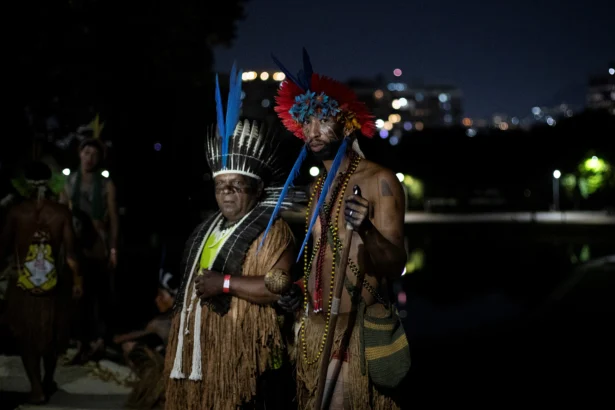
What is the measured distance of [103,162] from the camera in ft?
27.1

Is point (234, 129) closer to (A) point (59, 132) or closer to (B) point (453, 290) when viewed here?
(B) point (453, 290)

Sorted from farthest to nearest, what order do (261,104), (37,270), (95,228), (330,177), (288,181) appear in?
1. (261,104)
2. (95,228)
3. (37,270)
4. (288,181)
5. (330,177)

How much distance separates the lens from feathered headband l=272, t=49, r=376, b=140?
13.8ft

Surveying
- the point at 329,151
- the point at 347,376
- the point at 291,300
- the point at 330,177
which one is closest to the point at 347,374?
the point at 347,376

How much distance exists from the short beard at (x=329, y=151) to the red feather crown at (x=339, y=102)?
0.30 feet

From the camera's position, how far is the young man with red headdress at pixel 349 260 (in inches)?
157

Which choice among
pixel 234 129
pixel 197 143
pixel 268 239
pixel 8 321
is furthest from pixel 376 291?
pixel 197 143

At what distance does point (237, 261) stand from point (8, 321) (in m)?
2.99

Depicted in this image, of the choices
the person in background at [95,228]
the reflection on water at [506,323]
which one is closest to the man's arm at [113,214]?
the person in background at [95,228]

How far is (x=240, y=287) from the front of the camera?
458 centimetres

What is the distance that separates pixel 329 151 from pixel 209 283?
3.21 ft

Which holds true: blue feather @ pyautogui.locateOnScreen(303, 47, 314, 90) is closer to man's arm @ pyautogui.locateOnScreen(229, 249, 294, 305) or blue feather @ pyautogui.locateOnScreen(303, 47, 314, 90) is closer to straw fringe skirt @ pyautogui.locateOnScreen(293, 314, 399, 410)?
man's arm @ pyautogui.locateOnScreen(229, 249, 294, 305)

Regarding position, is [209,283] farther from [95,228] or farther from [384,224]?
[95,228]

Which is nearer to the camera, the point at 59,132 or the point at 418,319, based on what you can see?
the point at 418,319
